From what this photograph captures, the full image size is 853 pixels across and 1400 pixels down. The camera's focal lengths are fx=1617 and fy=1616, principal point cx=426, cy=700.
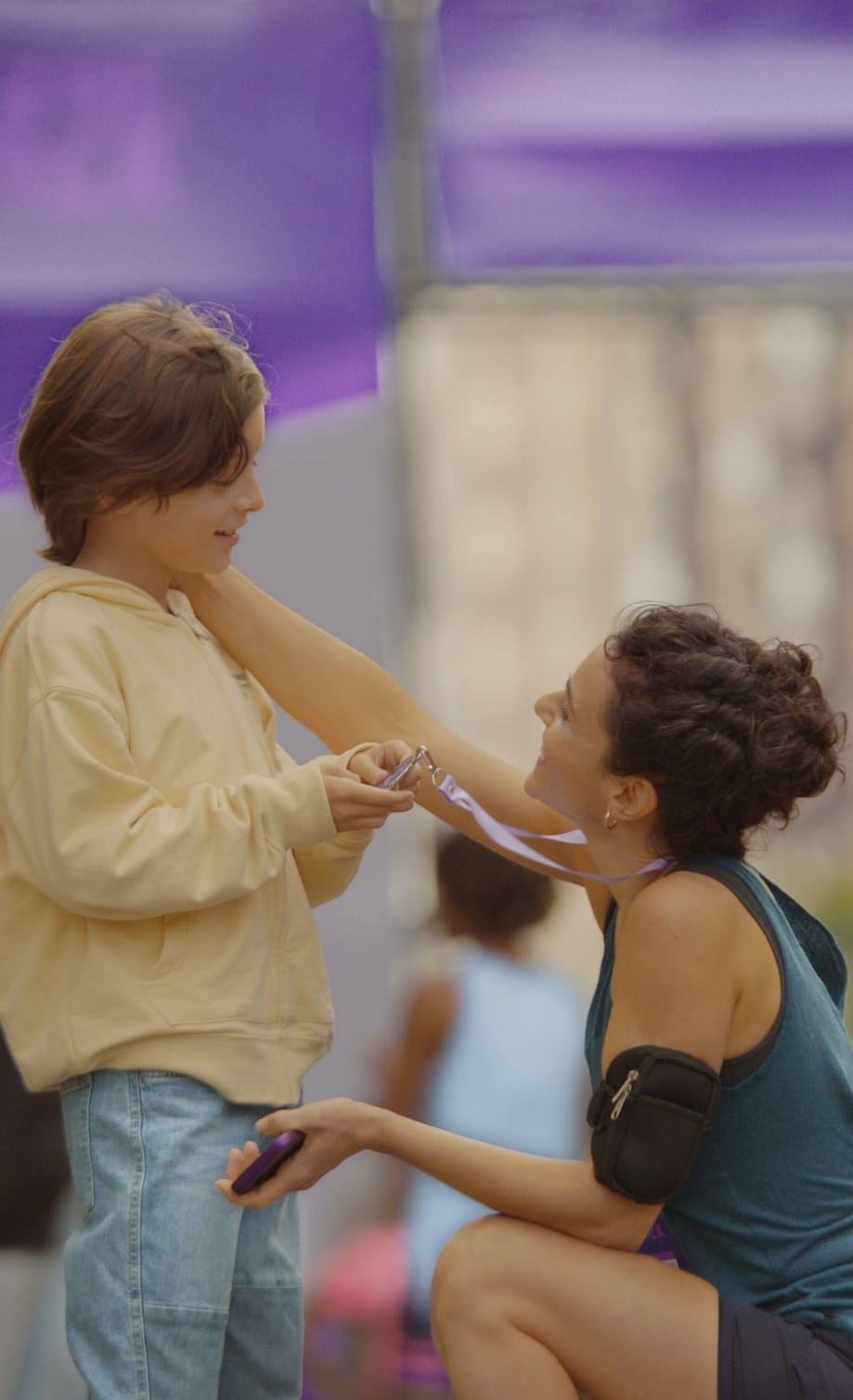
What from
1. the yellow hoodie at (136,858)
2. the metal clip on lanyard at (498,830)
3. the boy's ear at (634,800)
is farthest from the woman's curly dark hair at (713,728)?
the yellow hoodie at (136,858)

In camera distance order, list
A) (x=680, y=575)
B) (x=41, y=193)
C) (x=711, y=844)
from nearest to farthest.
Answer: (x=711, y=844)
(x=41, y=193)
(x=680, y=575)

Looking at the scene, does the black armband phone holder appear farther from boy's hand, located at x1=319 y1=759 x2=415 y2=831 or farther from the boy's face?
the boy's face

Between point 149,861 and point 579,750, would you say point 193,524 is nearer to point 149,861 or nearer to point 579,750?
point 149,861

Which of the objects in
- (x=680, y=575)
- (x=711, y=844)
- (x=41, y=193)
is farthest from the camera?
(x=680, y=575)

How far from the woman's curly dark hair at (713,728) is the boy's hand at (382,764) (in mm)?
217

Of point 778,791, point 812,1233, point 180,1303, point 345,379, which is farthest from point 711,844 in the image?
point 345,379

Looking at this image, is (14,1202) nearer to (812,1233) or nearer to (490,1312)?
(490,1312)

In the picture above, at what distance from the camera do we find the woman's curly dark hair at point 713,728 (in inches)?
60.9

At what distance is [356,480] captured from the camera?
2299mm

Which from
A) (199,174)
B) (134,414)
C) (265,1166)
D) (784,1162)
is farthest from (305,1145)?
(199,174)

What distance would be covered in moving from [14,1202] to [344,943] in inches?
22.4

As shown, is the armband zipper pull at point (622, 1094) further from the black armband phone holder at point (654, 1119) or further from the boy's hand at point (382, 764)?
the boy's hand at point (382, 764)

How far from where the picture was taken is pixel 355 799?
5.19 feet

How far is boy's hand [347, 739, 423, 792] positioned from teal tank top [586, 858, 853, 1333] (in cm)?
31
